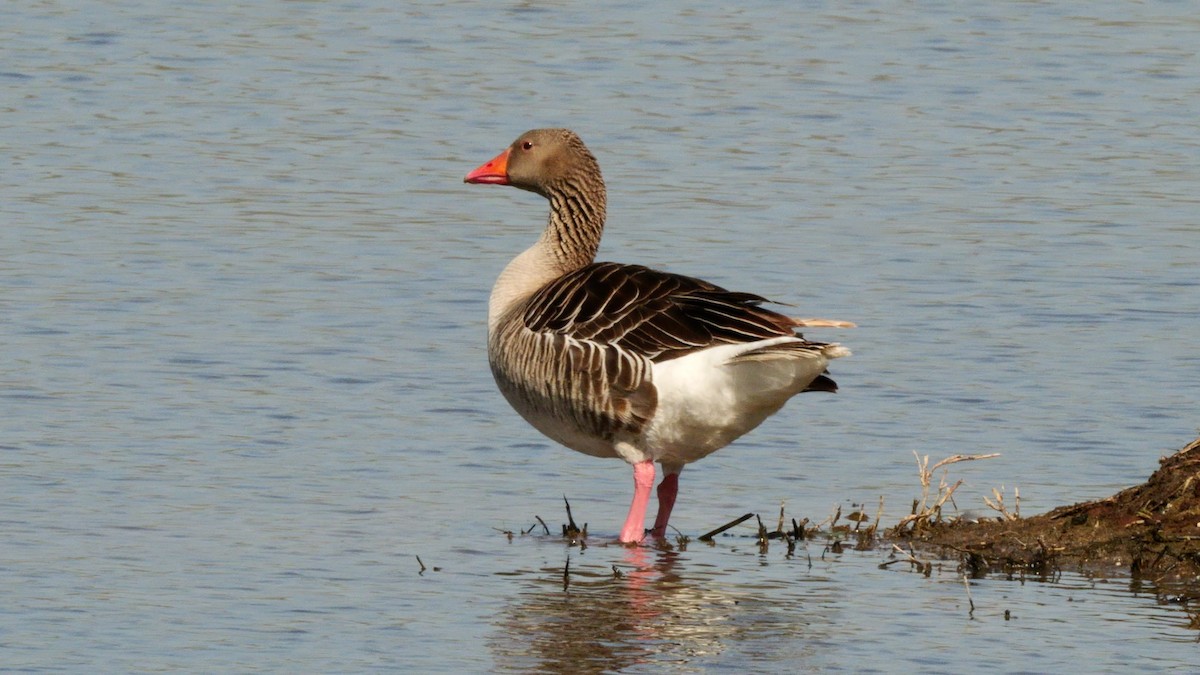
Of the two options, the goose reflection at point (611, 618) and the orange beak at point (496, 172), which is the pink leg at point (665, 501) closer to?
the goose reflection at point (611, 618)

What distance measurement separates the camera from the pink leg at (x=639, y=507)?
9.95 m

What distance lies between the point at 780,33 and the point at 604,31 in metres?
2.23

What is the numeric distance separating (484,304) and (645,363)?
552 cm

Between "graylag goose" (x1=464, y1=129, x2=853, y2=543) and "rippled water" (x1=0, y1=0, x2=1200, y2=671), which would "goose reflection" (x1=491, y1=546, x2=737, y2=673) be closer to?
"rippled water" (x1=0, y1=0, x2=1200, y2=671)

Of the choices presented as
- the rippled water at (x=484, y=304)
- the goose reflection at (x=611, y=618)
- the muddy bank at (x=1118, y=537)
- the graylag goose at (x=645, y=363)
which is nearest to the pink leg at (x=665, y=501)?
the graylag goose at (x=645, y=363)

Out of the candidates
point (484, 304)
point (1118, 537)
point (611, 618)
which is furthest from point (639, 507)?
point (484, 304)

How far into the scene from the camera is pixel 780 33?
85.8 ft

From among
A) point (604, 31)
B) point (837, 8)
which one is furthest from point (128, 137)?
point (837, 8)

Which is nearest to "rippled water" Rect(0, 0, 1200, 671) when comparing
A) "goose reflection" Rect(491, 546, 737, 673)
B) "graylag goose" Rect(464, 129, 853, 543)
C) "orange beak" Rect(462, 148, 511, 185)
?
"goose reflection" Rect(491, 546, 737, 673)

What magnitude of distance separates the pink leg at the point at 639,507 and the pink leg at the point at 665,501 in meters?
0.09

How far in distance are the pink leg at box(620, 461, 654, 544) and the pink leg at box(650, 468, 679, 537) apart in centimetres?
9

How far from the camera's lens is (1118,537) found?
931 cm

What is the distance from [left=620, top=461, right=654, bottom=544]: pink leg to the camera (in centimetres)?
995

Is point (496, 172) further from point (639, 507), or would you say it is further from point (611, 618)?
point (611, 618)
